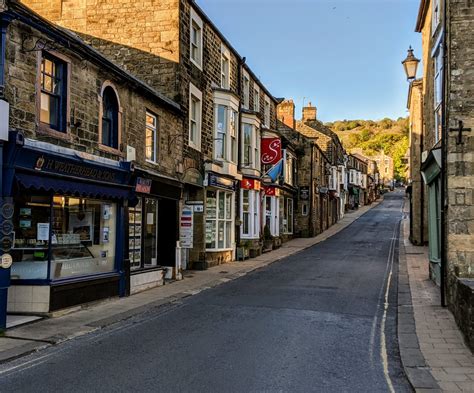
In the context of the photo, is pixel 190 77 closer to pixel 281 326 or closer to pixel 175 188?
pixel 175 188

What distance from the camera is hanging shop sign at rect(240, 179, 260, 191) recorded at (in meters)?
24.5

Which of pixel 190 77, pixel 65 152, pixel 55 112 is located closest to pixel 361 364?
pixel 65 152

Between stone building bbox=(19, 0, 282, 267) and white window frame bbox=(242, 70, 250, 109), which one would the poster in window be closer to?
stone building bbox=(19, 0, 282, 267)

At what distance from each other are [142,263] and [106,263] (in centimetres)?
247

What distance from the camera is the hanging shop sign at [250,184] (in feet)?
80.2

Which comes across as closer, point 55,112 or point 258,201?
point 55,112

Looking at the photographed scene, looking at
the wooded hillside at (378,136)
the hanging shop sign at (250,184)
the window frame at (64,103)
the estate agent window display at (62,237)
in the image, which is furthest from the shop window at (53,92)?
the wooded hillside at (378,136)

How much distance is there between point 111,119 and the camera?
1275cm

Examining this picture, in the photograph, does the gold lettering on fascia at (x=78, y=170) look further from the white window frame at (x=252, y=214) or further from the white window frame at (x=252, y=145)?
the white window frame at (x=252, y=214)

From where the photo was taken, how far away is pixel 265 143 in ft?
88.6

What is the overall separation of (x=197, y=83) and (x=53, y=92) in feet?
30.1

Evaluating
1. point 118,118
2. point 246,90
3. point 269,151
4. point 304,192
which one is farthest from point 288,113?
point 118,118

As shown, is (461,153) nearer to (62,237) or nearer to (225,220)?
(62,237)

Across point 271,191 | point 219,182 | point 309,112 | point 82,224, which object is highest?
point 309,112
